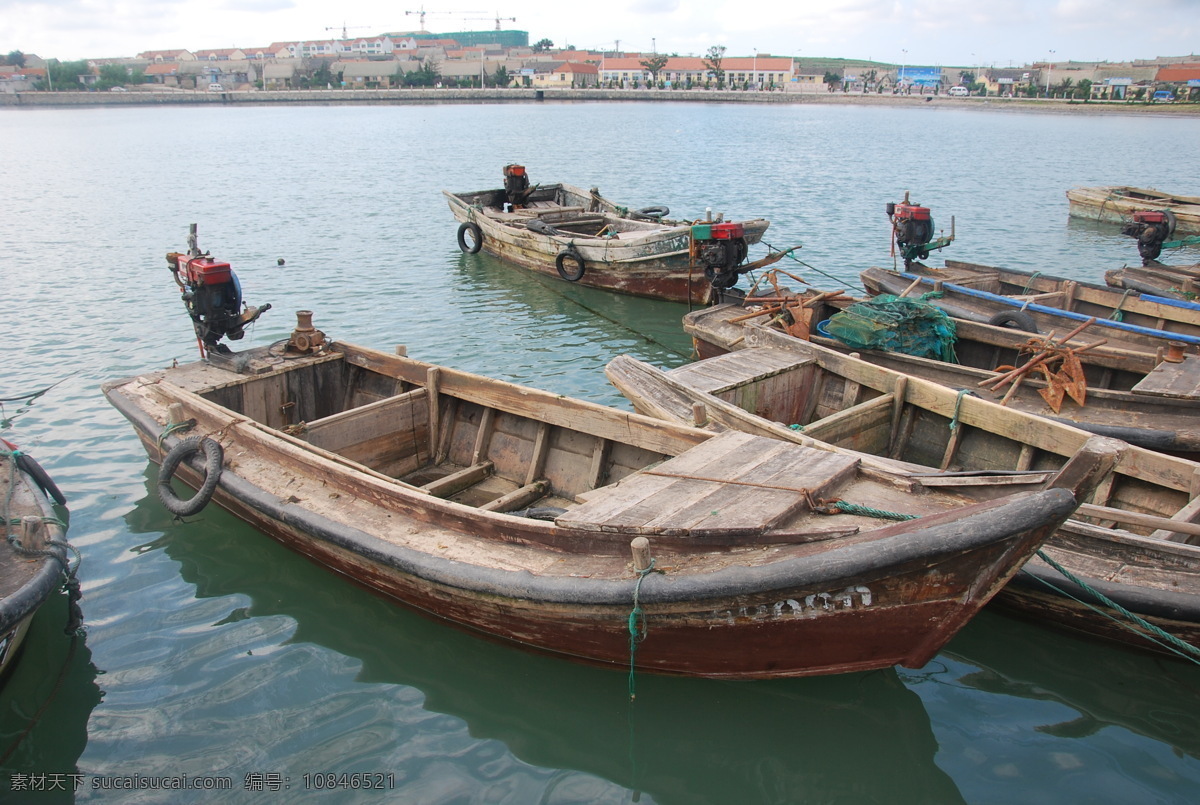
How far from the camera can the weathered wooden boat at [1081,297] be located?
34.9 ft

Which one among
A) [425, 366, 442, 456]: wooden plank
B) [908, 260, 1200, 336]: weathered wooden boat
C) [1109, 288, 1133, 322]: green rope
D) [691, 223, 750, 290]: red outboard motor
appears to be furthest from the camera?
[691, 223, 750, 290]: red outboard motor

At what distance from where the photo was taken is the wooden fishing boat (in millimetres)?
4055

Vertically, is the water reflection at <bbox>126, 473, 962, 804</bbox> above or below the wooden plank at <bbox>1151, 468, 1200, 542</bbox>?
below

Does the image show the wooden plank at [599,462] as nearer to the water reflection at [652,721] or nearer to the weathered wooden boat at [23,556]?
the water reflection at [652,721]

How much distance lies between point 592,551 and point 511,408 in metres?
2.59

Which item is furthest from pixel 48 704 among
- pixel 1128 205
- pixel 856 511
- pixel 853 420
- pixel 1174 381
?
pixel 1128 205

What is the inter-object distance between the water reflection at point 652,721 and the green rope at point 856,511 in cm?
142

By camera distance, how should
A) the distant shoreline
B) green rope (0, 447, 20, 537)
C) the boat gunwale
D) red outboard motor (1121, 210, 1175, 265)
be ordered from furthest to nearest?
1. the distant shoreline
2. red outboard motor (1121, 210, 1175, 265)
3. green rope (0, 447, 20, 537)
4. the boat gunwale

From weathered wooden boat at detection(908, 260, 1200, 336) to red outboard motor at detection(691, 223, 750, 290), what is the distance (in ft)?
10.4

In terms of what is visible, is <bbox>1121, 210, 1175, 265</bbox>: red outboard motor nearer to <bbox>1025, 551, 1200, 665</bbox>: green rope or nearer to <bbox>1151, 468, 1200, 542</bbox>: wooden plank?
<bbox>1151, 468, 1200, 542</bbox>: wooden plank

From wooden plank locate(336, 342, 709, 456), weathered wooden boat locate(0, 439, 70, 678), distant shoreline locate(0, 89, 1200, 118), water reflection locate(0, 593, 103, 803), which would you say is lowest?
water reflection locate(0, 593, 103, 803)

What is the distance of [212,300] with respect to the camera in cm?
840

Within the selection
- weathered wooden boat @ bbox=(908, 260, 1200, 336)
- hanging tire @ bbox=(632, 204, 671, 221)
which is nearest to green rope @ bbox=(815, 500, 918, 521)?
weathered wooden boat @ bbox=(908, 260, 1200, 336)

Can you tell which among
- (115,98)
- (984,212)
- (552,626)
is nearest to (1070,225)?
(984,212)
